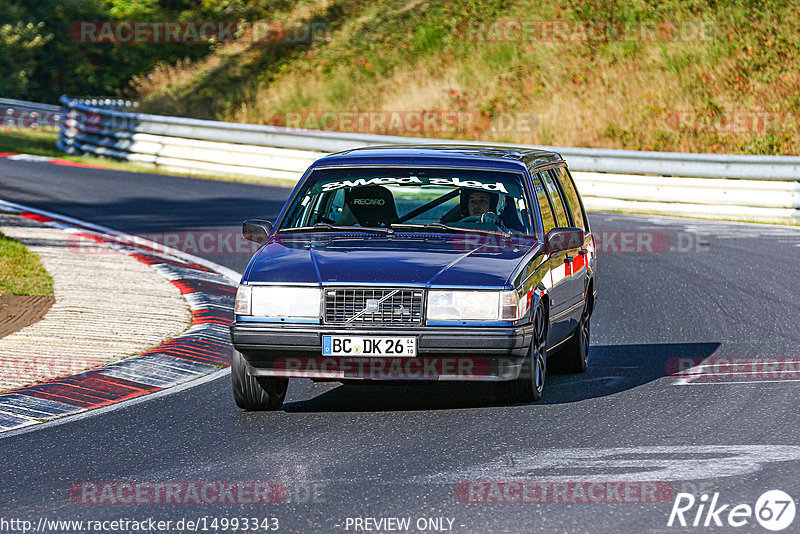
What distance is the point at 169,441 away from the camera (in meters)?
7.30

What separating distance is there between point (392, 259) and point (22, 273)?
6.84 meters

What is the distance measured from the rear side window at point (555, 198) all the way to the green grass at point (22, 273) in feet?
17.7

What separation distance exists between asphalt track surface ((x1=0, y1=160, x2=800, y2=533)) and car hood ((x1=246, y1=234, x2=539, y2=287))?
890mm

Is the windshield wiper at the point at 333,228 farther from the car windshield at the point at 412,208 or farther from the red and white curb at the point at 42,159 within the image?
the red and white curb at the point at 42,159

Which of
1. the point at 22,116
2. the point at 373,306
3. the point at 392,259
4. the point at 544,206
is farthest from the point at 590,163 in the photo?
the point at 22,116

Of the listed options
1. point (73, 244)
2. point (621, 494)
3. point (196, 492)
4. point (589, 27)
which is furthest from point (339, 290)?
point (589, 27)

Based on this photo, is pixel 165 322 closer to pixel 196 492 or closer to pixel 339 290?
pixel 339 290

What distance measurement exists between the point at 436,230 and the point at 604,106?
67.8ft

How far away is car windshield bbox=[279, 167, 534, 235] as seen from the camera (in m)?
8.69

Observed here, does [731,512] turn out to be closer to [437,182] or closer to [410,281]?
[410,281]

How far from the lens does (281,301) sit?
7.66m

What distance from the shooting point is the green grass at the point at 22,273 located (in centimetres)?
1256

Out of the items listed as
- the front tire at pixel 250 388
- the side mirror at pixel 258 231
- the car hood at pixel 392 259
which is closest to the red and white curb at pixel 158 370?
the front tire at pixel 250 388

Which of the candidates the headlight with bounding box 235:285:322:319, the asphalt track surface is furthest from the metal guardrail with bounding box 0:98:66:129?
the headlight with bounding box 235:285:322:319
